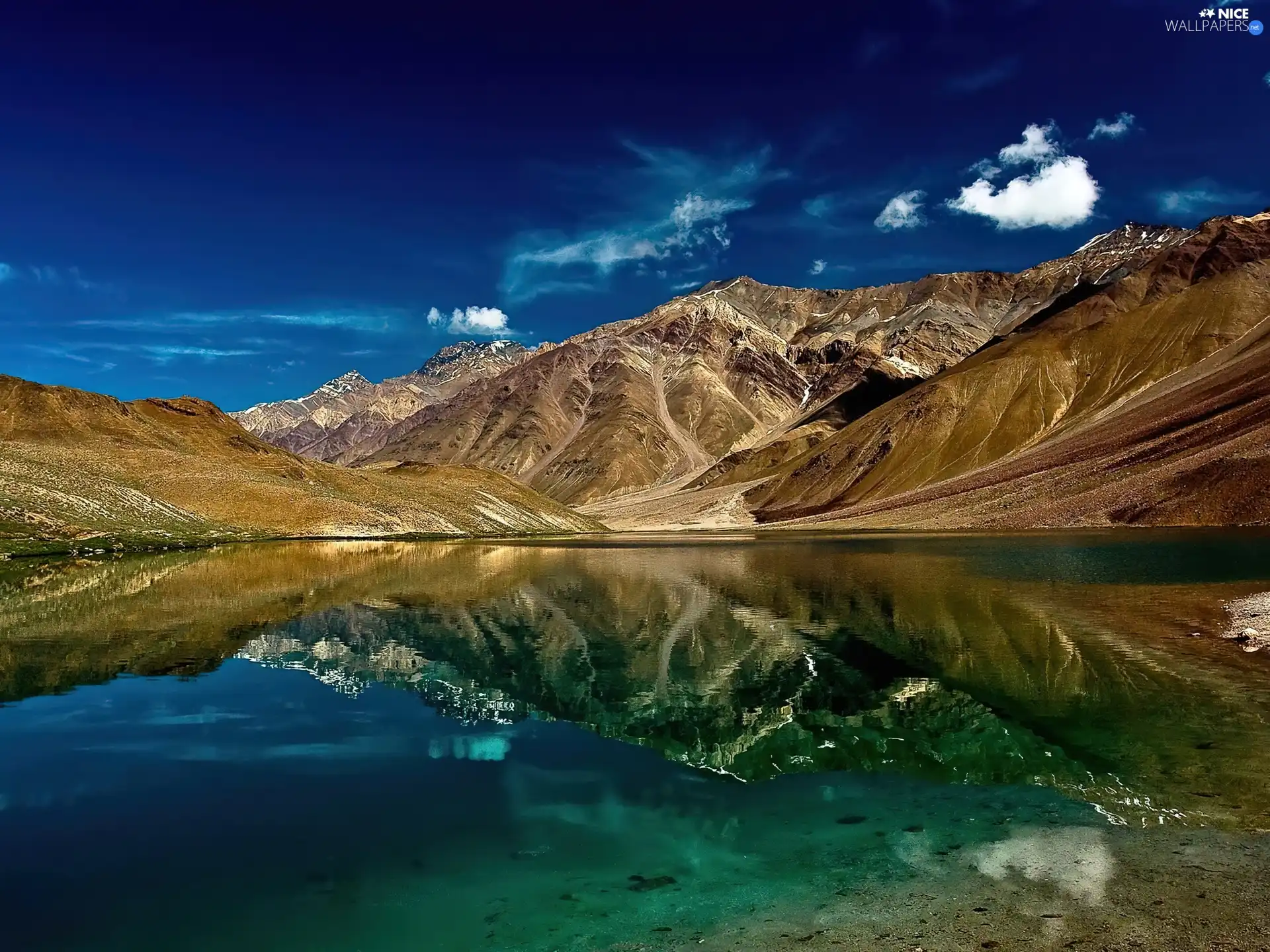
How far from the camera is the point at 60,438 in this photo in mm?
135750

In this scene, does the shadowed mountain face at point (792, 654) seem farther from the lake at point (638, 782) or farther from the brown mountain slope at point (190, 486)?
the brown mountain slope at point (190, 486)

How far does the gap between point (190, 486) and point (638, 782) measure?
122 meters

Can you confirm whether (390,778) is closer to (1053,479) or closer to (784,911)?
(784,911)

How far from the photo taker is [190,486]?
4592 inches

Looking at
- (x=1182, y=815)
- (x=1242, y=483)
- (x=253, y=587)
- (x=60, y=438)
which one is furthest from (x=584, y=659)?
(x=60, y=438)

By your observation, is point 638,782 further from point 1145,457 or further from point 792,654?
point 1145,457

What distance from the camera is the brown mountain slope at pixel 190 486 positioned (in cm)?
9031

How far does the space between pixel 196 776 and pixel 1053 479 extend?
149m

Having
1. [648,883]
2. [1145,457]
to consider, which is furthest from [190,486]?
[1145,457]

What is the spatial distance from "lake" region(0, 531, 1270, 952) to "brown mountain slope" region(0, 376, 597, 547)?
6609cm

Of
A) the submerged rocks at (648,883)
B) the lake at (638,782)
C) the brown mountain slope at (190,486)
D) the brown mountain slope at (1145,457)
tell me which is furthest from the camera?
the brown mountain slope at (1145,457)

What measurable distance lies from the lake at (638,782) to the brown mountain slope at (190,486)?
66088mm

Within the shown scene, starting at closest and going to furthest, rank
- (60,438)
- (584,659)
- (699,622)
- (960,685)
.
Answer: (960,685) < (584,659) < (699,622) < (60,438)

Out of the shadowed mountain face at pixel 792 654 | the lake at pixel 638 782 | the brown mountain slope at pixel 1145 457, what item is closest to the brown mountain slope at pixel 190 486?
the shadowed mountain face at pixel 792 654
